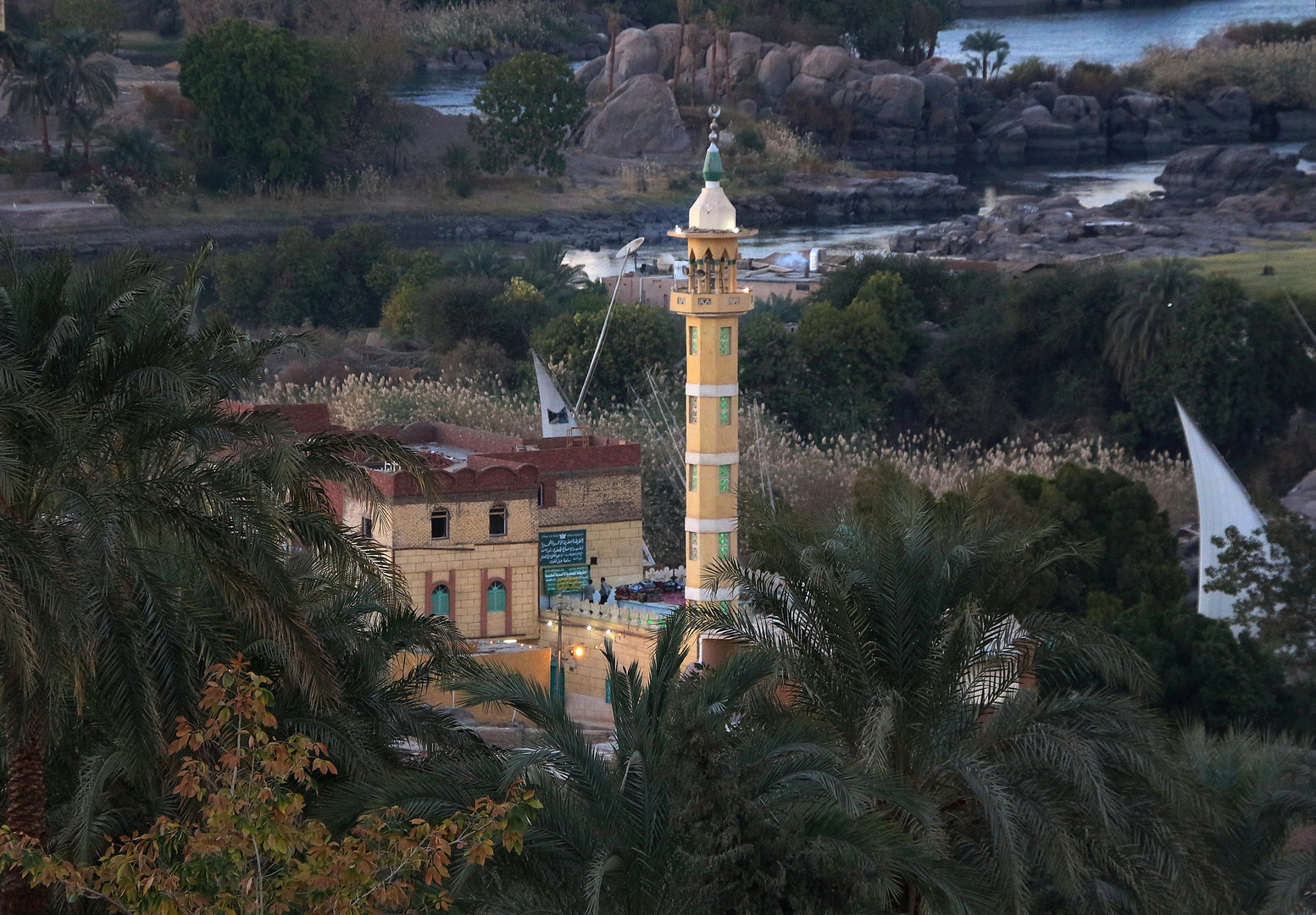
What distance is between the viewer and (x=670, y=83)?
430ft

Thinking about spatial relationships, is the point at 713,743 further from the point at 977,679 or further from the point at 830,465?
the point at 830,465

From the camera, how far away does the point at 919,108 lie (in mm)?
135750

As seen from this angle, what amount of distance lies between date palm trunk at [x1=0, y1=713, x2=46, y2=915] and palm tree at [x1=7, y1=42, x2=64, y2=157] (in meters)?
86.3

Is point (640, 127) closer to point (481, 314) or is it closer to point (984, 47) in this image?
point (984, 47)

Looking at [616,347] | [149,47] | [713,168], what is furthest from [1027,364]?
[149,47]

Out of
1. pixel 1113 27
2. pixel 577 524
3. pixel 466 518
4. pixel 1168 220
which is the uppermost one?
pixel 466 518

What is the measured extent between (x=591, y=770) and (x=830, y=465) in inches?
1396

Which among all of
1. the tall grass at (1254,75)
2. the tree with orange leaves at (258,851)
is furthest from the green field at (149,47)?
the tree with orange leaves at (258,851)

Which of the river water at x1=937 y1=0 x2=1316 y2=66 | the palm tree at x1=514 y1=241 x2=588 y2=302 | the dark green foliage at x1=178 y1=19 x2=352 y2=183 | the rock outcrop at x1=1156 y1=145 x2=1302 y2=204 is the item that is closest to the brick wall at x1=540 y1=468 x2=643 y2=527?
the palm tree at x1=514 y1=241 x2=588 y2=302

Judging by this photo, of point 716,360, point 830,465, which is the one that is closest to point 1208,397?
point 830,465

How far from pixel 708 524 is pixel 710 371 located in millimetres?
2151

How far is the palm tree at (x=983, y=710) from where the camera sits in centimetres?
1692

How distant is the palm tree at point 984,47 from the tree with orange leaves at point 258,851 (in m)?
133

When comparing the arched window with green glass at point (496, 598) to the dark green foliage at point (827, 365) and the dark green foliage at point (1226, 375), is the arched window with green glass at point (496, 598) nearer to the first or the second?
the dark green foliage at point (827, 365)
